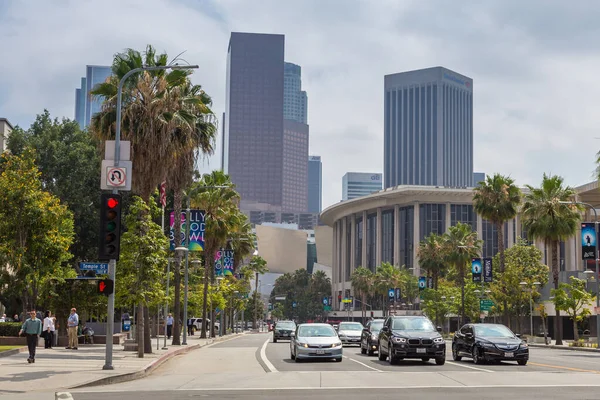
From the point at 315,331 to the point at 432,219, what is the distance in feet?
375

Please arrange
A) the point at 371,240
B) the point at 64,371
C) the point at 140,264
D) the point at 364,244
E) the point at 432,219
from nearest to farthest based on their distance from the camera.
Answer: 1. the point at 64,371
2. the point at 140,264
3. the point at 432,219
4. the point at 371,240
5. the point at 364,244

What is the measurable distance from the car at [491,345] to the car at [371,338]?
474cm

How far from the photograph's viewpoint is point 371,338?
112 feet

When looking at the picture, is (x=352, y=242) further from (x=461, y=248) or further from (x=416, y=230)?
(x=461, y=248)

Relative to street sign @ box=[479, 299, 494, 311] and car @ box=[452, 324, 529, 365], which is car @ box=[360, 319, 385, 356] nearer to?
car @ box=[452, 324, 529, 365]

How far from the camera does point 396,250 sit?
14650 centimetres

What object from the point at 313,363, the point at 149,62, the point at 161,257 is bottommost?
the point at 313,363

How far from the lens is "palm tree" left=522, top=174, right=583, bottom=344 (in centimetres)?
6203

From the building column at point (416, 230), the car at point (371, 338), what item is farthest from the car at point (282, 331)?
the building column at point (416, 230)

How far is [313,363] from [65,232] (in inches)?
891

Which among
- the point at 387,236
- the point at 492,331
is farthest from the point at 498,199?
the point at 387,236

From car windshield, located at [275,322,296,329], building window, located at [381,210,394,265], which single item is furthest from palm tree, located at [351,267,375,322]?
car windshield, located at [275,322,296,329]

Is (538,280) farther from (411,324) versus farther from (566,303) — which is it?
(411,324)

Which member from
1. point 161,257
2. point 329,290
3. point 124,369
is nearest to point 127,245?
point 161,257
